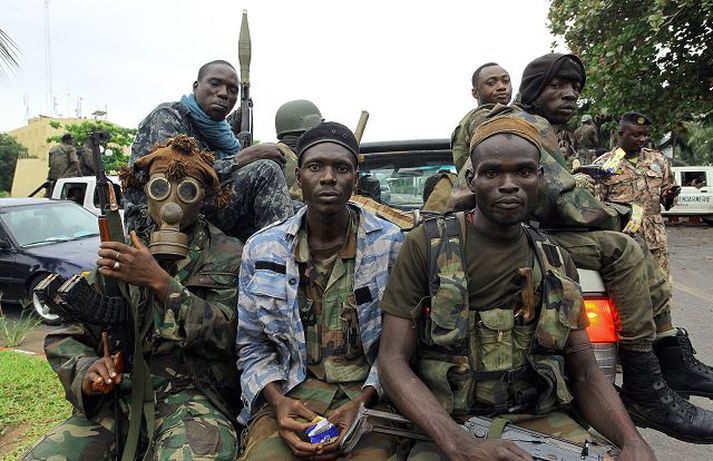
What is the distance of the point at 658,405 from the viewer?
245 cm

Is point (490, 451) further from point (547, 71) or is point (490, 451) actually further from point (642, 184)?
point (642, 184)

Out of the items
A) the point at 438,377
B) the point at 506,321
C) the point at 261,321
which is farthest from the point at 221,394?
the point at 506,321

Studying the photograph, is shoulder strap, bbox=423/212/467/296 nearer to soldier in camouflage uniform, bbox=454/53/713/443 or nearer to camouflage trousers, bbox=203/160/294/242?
soldier in camouflage uniform, bbox=454/53/713/443

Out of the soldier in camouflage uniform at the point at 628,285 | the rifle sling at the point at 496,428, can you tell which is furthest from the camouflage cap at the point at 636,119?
the rifle sling at the point at 496,428

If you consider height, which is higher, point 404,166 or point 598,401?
point 404,166

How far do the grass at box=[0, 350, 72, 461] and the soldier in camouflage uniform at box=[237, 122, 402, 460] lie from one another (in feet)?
7.28

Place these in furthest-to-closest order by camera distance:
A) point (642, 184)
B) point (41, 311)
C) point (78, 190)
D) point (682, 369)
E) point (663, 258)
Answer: point (78, 190) < point (41, 311) < point (642, 184) < point (663, 258) < point (682, 369)

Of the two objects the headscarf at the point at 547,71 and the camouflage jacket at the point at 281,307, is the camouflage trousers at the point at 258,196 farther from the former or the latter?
the headscarf at the point at 547,71

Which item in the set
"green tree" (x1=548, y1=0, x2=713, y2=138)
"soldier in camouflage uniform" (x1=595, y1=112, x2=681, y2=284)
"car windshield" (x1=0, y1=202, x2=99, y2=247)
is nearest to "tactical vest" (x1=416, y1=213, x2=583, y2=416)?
"soldier in camouflage uniform" (x1=595, y1=112, x2=681, y2=284)

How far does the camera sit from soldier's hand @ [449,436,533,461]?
1791 millimetres

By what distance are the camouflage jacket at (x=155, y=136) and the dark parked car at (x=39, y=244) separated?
16.9 ft

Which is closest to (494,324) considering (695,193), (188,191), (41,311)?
(188,191)

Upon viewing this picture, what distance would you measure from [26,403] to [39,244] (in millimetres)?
4574

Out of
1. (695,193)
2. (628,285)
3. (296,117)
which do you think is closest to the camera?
(628,285)
